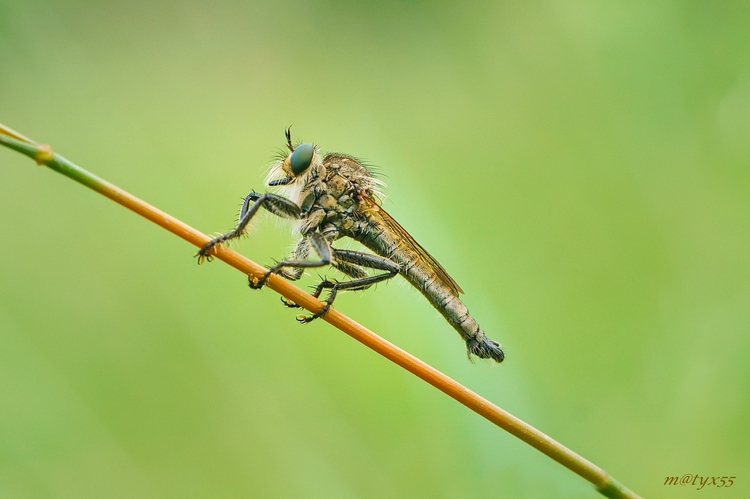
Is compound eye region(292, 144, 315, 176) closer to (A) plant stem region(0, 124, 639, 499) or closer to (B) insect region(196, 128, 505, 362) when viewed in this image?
(B) insect region(196, 128, 505, 362)

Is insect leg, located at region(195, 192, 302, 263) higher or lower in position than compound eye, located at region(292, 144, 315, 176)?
lower

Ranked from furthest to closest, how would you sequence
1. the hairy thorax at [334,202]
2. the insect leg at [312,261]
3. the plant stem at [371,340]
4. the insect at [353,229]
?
the hairy thorax at [334,202] → the insect at [353,229] → the insect leg at [312,261] → the plant stem at [371,340]

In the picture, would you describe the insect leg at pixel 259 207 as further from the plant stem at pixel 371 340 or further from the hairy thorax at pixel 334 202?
the plant stem at pixel 371 340

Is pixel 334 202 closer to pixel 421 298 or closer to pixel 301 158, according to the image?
pixel 301 158

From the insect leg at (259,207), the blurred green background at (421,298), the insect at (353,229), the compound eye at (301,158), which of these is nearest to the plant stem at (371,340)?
the blurred green background at (421,298)

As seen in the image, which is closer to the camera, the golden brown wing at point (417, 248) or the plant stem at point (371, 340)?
the plant stem at point (371, 340)

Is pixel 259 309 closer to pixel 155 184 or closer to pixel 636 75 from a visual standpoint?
pixel 155 184

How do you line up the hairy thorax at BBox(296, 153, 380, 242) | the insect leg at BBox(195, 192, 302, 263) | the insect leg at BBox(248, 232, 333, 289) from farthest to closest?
1. the hairy thorax at BBox(296, 153, 380, 242)
2. the insect leg at BBox(195, 192, 302, 263)
3. the insect leg at BBox(248, 232, 333, 289)

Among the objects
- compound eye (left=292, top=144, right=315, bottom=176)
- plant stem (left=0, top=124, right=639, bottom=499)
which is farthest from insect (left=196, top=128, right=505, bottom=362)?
plant stem (left=0, top=124, right=639, bottom=499)
